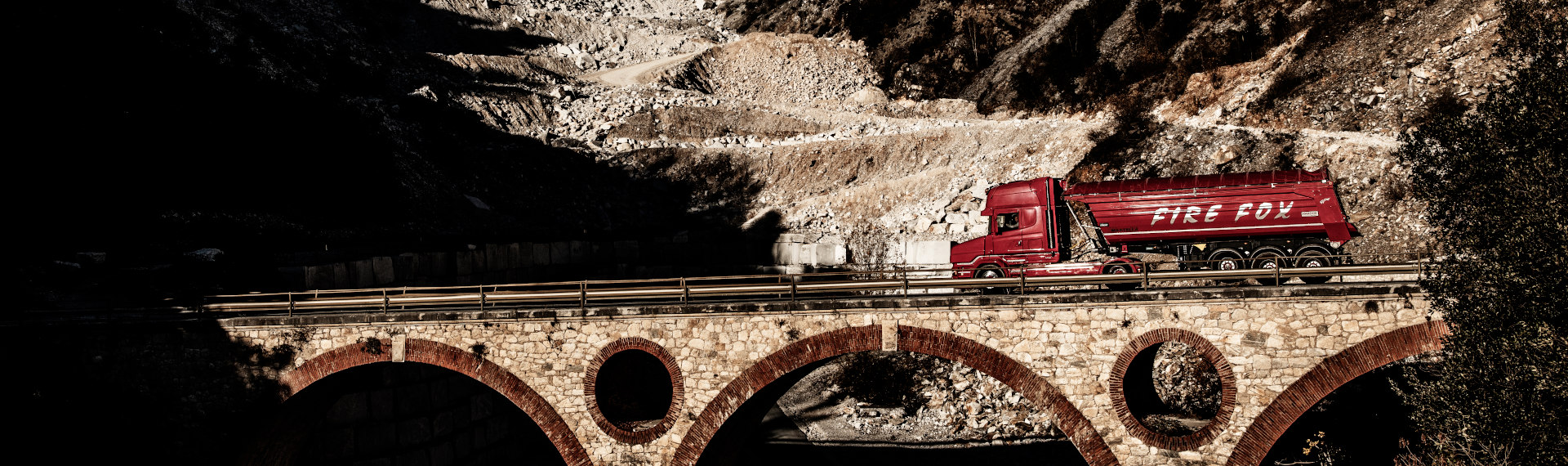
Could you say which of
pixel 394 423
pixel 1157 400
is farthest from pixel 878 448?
pixel 394 423

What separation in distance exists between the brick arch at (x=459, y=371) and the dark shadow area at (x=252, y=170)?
4.34m

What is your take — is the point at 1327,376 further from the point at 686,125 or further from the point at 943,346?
the point at 686,125

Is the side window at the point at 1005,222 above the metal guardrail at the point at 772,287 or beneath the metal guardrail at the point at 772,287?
above

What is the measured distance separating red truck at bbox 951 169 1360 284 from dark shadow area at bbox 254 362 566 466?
1510 centimetres

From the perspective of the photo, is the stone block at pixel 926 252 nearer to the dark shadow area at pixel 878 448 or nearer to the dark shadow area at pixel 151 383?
the dark shadow area at pixel 878 448

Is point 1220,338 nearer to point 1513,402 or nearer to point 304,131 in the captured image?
point 1513,402

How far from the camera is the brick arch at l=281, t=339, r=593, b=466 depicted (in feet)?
65.9

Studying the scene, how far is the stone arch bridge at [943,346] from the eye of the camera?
16484 millimetres

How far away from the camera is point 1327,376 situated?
16.4 m

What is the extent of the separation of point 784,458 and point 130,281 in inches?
810

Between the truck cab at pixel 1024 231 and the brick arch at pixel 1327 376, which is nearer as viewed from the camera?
the brick arch at pixel 1327 376

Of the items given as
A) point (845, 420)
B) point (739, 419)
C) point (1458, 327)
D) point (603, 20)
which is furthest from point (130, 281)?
point (603, 20)

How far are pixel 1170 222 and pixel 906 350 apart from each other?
33.4 feet

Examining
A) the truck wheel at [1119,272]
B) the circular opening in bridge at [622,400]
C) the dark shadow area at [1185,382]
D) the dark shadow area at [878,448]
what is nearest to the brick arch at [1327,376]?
the truck wheel at [1119,272]
